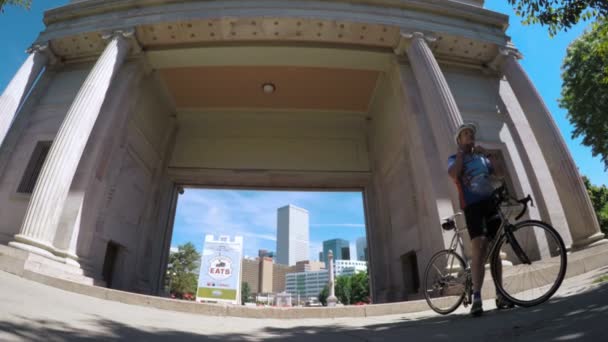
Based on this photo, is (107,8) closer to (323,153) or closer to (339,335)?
(323,153)

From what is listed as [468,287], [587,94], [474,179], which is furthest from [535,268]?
[587,94]

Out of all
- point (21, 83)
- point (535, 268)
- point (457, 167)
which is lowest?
point (535, 268)

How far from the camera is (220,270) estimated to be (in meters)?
20.4

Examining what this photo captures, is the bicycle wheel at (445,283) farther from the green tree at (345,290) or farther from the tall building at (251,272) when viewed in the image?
the tall building at (251,272)

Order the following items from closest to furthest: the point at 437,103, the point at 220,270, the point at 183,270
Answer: the point at 437,103 < the point at 220,270 < the point at 183,270

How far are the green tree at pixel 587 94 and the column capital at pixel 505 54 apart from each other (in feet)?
18.2

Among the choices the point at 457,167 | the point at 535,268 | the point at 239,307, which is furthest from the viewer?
the point at 239,307

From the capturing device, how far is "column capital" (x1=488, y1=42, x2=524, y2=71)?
10.4m

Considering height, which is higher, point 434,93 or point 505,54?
point 505,54

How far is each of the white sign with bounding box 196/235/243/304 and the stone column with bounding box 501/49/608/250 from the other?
56.8ft

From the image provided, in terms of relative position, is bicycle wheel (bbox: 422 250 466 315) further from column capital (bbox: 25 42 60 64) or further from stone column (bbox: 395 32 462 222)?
column capital (bbox: 25 42 60 64)

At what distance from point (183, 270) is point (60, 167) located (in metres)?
45.5

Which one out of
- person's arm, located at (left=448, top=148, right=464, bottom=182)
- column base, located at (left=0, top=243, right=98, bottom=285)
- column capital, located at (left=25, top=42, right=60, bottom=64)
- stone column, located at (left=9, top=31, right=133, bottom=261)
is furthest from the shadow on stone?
column capital, located at (left=25, top=42, right=60, bottom=64)

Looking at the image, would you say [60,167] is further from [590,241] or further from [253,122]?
[590,241]
